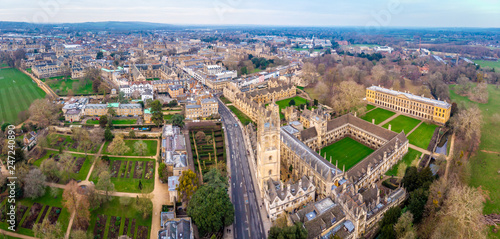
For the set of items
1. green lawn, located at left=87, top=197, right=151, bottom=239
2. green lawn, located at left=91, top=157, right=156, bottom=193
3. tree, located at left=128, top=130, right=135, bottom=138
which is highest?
tree, located at left=128, top=130, right=135, bottom=138

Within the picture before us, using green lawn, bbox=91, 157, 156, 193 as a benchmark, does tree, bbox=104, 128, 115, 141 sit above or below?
above

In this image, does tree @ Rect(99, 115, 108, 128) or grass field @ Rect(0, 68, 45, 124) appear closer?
grass field @ Rect(0, 68, 45, 124)

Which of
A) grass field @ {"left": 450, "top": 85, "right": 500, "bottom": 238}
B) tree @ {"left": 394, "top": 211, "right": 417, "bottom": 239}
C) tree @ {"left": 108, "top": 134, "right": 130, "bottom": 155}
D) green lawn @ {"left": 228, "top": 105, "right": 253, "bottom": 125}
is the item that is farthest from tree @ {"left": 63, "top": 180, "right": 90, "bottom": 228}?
grass field @ {"left": 450, "top": 85, "right": 500, "bottom": 238}

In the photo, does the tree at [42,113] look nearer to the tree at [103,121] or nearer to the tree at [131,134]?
the tree at [103,121]

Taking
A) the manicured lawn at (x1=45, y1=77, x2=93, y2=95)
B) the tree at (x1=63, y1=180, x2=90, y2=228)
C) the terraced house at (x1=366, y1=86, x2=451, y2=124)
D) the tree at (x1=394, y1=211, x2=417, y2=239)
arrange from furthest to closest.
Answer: the manicured lawn at (x1=45, y1=77, x2=93, y2=95), the terraced house at (x1=366, y1=86, x2=451, y2=124), the tree at (x1=63, y1=180, x2=90, y2=228), the tree at (x1=394, y1=211, x2=417, y2=239)

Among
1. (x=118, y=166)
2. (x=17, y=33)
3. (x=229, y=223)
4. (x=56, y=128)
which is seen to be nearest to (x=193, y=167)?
(x=118, y=166)

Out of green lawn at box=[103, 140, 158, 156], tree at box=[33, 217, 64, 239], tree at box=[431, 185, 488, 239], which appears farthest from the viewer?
green lawn at box=[103, 140, 158, 156]

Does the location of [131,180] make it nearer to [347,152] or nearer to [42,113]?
[42,113]

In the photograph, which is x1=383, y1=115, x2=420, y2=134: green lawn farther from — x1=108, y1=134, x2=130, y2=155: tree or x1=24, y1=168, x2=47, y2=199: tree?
x1=24, y1=168, x2=47, y2=199: tree

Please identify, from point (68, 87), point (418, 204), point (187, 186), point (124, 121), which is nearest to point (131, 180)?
point (187, 186)
